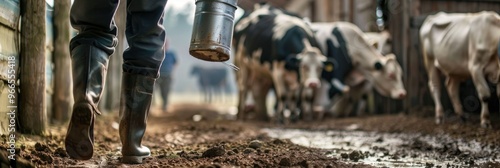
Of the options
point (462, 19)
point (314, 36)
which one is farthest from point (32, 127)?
point (314, 36)

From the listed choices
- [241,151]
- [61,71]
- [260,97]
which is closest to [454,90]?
[260,97]

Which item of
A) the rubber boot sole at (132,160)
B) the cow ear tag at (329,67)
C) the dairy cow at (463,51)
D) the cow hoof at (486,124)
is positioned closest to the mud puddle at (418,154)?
the rubber boot sole at (132,160)

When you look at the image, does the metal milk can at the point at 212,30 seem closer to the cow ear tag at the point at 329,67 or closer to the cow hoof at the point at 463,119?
the cow hoof at the point at 463,119

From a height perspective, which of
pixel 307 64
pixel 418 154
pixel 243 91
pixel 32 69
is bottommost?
pixel 418 154

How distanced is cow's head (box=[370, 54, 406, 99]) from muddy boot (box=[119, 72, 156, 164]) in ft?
20.1

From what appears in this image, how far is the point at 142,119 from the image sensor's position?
8.38 ft

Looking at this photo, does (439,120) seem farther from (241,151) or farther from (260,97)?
(241,151)

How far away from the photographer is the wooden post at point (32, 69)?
3.59 m

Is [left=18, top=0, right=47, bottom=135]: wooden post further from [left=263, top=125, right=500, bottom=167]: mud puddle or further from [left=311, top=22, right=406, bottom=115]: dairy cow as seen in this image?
[left=311, top=22, right=406, bottom=115]: dairy cow

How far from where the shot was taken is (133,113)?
2527 mm

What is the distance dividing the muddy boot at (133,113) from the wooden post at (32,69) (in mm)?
1325

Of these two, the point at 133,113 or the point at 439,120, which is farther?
the point at 439,120

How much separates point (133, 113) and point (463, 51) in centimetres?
410

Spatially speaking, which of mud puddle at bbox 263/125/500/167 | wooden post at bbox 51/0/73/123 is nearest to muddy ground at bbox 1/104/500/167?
mud puddle at bbox 263/125/500/167
